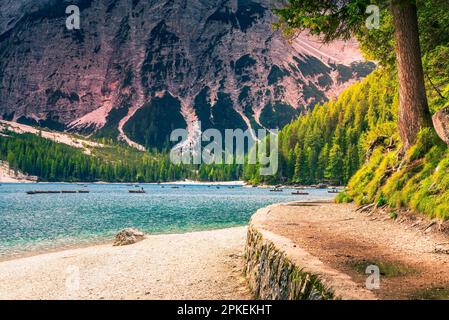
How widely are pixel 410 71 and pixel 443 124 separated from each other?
8.95ft

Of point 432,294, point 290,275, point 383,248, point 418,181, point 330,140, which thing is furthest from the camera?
point 330,140

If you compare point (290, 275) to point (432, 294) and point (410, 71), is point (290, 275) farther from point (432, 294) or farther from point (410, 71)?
point (410, 71)

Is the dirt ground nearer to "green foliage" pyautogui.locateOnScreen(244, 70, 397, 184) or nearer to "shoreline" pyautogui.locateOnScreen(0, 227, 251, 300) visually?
"shoreline" pyautogui.locateOnScreen(0, 227, 251, 300)

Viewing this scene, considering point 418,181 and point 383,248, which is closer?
point 383,248

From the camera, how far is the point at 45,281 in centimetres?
1593

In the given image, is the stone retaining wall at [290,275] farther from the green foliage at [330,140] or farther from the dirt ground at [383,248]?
the green foliage at [330,140]

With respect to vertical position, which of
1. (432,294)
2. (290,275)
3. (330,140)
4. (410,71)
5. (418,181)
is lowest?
(290,275)

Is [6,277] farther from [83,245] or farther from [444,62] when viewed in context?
[444,62]

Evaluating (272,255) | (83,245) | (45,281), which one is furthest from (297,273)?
(83,245)

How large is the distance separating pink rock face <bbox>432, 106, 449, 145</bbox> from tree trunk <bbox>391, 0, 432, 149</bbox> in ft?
4.51

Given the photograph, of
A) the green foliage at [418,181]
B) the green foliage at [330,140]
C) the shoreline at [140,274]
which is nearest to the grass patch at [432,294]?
the green foliage at [418,181]

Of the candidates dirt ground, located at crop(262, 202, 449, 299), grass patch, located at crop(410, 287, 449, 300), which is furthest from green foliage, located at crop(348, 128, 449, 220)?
grass patch, located at crop(410, 287, 449, 300)

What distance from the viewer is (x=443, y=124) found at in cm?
1286

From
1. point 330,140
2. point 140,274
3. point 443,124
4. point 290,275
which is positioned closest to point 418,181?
point 443,124
